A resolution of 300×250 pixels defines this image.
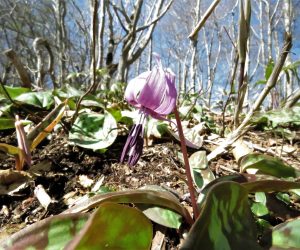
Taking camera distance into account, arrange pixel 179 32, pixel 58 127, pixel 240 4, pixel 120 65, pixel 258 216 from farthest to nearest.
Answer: pixel 179 32 < pixel 120 65 < pixel 58 127 < pixel 240 4 < pixel 258 216

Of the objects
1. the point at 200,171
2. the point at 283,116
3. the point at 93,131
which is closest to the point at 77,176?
the point at 93,131

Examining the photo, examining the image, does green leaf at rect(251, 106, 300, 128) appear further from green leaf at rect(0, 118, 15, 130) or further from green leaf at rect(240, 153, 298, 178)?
green leaf at rect(0, 118, 15, 130)

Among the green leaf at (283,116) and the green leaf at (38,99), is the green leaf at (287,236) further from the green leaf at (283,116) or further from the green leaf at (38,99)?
the green leaf at (38,99)

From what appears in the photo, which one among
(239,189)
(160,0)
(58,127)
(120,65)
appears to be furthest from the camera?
(160,0)

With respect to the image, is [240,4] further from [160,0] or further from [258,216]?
[160,0]

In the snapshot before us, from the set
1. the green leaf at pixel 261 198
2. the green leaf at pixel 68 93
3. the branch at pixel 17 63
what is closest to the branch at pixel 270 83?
the green leaf at pixel 261 198

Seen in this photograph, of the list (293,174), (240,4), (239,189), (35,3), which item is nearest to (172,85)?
(239,189)
